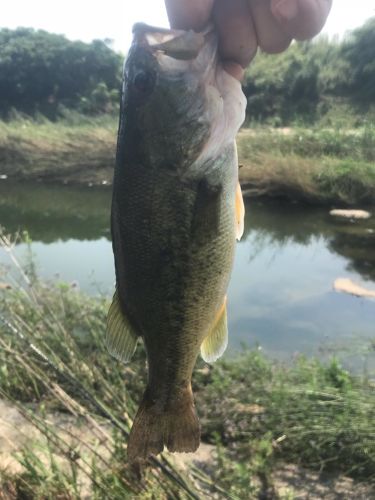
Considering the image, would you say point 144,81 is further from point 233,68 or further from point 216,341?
point 216,341

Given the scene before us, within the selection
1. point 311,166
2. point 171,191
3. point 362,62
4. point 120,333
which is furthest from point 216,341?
point 362,62

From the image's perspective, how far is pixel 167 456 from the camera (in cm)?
288

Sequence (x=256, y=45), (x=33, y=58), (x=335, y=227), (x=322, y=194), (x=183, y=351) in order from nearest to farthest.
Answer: (x=256, y=45)
(x=183, y=351)
(x=335, y=227)
(x=322, y=194)
(x=33, y=58)

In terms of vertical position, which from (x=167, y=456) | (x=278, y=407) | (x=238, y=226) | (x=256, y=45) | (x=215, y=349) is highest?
(x=256, y=45)

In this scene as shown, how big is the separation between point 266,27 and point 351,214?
12.2 metres

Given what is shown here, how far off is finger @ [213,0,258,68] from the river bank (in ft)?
32.0

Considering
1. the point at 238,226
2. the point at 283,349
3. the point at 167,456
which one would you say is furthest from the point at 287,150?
the point at 238,226

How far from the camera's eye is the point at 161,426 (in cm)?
150

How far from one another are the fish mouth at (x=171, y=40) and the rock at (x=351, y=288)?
754cm

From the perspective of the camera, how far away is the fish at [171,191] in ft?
4.30

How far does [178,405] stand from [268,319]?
19.8 feet

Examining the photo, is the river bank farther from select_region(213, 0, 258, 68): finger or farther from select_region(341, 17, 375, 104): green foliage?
select_region(341, 17, 375, 104): green foliage

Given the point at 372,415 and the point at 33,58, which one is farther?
the point at 33,58

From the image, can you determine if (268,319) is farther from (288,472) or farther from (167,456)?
(167,456)
